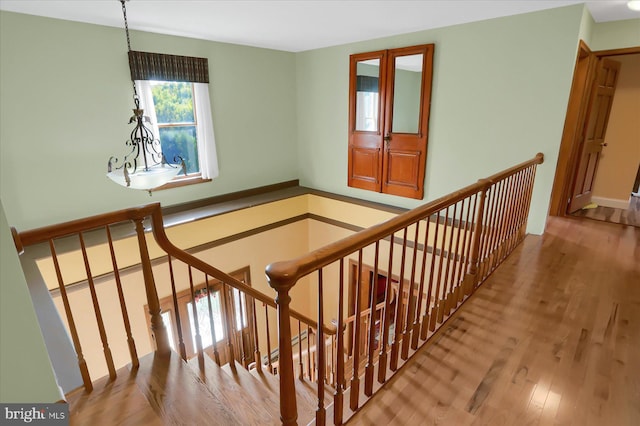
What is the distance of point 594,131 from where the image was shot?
14.1 ft

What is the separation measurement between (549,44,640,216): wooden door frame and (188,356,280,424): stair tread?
12.6 ft

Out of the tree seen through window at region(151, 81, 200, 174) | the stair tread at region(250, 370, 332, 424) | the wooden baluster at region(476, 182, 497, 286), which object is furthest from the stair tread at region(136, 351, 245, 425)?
the tree seen through window at region(151, 81, 200, 174)

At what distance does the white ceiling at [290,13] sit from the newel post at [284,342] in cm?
275

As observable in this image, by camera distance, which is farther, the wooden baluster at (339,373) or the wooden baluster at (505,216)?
the wooden baluster at (505,216)

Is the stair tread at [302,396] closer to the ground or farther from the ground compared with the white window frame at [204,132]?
closer to the ground

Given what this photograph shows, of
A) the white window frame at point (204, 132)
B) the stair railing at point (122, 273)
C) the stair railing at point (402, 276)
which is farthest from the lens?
the white window frame at point (204, 132)

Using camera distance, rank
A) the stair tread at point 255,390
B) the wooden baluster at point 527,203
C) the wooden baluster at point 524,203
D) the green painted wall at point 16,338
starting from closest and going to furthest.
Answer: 1. the green painted wall at point 16,338
2. the stair tread at point 255,390
3. the wooden baluster at point 524,203
4. the wooden baluster at point 527,203

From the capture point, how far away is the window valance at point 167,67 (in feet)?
12.6

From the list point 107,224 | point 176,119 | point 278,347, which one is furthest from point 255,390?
point 176,119

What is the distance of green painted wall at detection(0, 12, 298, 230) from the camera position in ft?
10.7

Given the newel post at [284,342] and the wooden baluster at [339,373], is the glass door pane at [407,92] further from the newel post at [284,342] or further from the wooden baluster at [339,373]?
the newel post at [284,342]

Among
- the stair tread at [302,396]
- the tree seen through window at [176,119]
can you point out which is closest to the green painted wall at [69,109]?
the tree seen through window at [176,119]

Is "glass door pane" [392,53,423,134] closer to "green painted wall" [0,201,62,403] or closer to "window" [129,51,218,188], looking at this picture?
"window" [129,51,218,188]

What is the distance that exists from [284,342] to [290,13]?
3.17m
